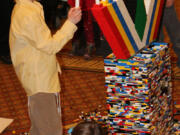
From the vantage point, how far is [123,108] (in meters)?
2.22

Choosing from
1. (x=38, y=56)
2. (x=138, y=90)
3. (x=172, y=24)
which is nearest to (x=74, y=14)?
(x=38, y=56)

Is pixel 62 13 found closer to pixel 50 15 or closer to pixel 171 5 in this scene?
pixel 50 15

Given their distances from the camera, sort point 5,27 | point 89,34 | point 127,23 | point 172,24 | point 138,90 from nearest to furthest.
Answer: point 127,23 → point 138,90 → point 172,24 → point 89,34 → point 5,27

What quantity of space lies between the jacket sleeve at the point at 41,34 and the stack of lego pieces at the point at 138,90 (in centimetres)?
→ 32

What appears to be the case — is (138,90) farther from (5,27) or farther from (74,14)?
(5,27)

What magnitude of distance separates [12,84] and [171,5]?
6.66ft

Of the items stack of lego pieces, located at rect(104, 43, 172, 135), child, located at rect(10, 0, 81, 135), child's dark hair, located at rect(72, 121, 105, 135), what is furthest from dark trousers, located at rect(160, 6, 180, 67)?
child's dark hair, located at rect(72, 121, 105, 135)

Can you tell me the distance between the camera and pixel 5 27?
15.6 feet

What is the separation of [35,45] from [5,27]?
9.47 ft

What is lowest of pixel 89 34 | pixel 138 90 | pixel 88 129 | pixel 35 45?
pixel 88 129

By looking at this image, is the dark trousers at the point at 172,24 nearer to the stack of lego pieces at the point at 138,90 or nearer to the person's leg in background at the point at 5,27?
the stack of lego pieces at the point at 138,90

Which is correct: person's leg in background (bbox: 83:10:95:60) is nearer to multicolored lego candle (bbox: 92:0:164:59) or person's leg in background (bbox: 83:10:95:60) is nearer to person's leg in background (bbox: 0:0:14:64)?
person's leg in background (bbox: 0:0:14:64)

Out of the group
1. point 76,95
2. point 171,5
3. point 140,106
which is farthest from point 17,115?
point 171,5

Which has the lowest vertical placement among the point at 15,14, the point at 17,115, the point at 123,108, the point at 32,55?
the point at 17,115
